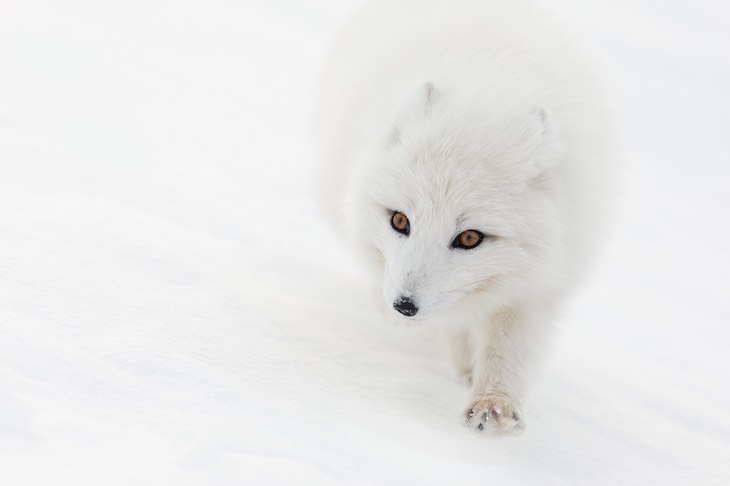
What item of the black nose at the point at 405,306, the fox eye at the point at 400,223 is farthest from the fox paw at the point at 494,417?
the fox eye at the point at 400,223

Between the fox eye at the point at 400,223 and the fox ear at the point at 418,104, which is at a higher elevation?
the fox ear at the point at 418,104

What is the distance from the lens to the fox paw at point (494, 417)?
3.47m

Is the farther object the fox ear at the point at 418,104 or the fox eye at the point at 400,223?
the fox ear at the point at 418,104

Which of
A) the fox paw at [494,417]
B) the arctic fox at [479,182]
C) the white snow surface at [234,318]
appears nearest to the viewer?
the white snow surface at [234,318]

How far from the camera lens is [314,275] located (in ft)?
16.6

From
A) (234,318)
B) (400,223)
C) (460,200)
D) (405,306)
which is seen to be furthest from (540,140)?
(234,318)

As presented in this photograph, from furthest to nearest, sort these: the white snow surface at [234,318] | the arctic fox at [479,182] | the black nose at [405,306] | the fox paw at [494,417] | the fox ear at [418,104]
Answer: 1. the fox ear at [418,104]
2. the fox paw at [494,417]
3. the arctic fox at [479,182]
4. the black nose at [405,306]
5. the white snow surface at [234,318]

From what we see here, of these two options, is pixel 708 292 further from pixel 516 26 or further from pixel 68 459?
pixel 68 459

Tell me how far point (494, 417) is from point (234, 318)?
1172mm

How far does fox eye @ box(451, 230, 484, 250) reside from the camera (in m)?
3.38

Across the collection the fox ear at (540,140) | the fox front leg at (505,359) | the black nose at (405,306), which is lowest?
the black nose at (405,306)

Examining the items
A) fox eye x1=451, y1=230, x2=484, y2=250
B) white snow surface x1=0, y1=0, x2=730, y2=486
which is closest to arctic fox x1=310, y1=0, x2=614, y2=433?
fox eye x1=451, y1=230, x2=484, y2=250

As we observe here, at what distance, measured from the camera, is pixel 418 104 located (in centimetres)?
360

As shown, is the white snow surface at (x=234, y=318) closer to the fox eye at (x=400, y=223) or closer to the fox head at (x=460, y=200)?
the fox head at (x=460, y=200)
